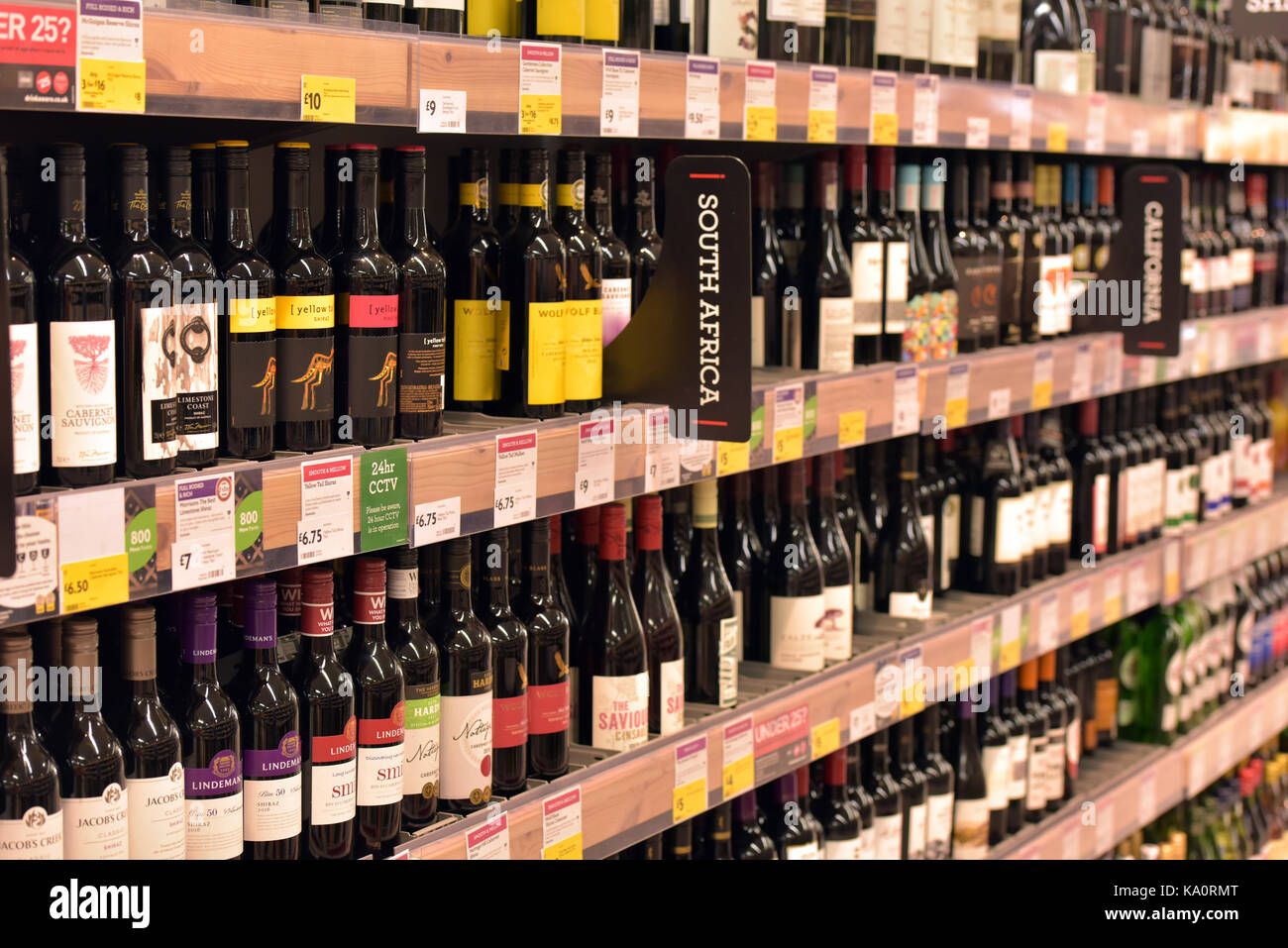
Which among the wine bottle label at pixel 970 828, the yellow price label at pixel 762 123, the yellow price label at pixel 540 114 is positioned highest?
the yellow price label at pixel 762 123

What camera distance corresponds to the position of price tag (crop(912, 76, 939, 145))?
9.86 ft

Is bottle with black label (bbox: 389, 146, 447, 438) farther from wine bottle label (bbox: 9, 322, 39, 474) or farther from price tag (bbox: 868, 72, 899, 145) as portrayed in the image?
price tag (bbox: 868, 72, 899, 145)

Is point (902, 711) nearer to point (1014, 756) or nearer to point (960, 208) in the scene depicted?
point (1014, 756)

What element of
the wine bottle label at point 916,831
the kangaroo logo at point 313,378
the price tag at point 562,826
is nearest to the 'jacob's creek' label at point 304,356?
the kangaroo logo at point 313,378

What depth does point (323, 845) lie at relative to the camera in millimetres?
1931

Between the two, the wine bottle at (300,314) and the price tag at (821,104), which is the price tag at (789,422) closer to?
the price tag at (821,104)

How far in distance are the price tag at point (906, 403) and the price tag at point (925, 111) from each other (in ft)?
1.46

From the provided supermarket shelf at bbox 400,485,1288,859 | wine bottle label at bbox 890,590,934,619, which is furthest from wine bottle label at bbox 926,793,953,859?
wine bottle label at bbox 890,590,934,619

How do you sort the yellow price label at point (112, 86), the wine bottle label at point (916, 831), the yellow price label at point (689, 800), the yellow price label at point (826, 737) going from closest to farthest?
the yellow price label at point (112, 86) < the yellow price label at point (689, 800) < the yellow price label at point (826, 737) < the wine bottle label at point (916, 831)

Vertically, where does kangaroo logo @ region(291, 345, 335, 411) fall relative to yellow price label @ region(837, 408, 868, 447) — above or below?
above

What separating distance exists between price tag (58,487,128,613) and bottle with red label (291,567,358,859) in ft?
1.16

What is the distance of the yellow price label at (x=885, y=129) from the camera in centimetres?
288

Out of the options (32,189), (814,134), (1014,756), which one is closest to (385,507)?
(32,189)
